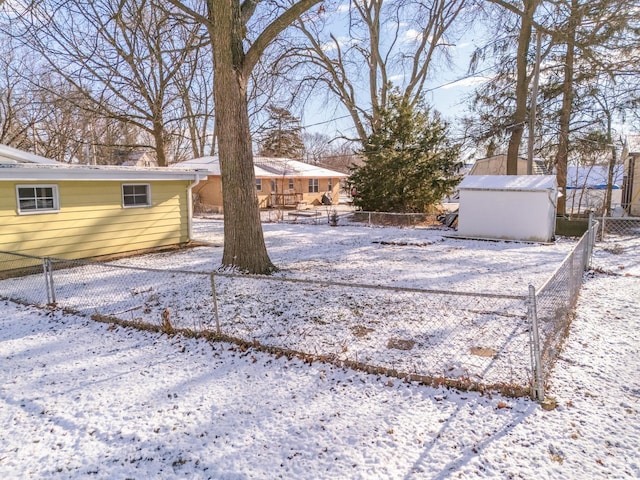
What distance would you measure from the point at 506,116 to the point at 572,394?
53.5 feet

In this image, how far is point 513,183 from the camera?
43.3ft

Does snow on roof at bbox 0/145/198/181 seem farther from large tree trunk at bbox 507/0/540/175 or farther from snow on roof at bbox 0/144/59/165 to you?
large tree trunk at bbox 507/0/540/175

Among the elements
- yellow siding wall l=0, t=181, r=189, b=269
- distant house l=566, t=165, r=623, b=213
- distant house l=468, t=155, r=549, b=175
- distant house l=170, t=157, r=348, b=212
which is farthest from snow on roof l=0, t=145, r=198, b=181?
distant house l=468, t=155, r=549, b=175

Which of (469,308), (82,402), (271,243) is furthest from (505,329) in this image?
(271,243)

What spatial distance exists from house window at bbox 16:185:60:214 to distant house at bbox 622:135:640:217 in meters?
21.1

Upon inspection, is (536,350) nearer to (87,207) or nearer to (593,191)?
(87,207)

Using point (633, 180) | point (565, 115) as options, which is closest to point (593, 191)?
point (633, 180)

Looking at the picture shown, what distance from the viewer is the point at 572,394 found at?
3.51m

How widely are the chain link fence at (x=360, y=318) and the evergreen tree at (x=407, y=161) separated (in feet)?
39.1

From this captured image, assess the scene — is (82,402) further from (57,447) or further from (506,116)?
(506,116)

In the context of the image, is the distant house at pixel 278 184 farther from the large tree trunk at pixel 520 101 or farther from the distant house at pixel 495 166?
the large tree trunk at pixel 520 101

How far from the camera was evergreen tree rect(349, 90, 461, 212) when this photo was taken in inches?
707

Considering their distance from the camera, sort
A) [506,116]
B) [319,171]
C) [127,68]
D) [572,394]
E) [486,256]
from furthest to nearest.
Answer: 1. [319,171]
2. [506,116]
3. [127,68]
4. [486,256]
5. [572,394]

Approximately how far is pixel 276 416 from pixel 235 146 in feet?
17.3
